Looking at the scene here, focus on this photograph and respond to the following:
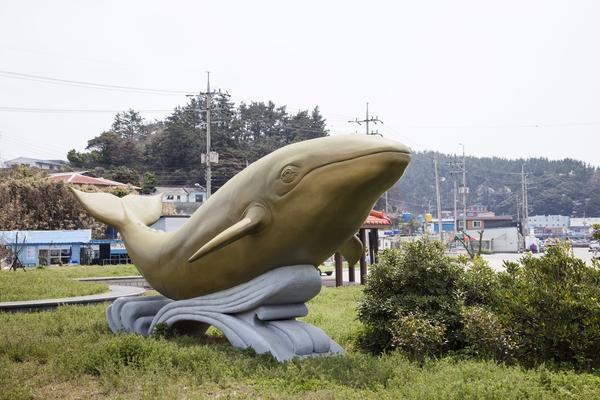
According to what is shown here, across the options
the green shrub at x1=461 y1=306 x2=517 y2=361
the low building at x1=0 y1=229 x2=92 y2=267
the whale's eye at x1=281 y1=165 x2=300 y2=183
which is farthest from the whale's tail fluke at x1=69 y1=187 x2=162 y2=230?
the low building at x1=0 y1=229 x2=92 y2=267

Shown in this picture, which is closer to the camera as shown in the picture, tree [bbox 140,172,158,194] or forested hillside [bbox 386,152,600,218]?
tree [bbox 140,172,158,194]

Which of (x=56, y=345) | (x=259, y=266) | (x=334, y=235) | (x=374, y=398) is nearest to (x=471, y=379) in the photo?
(x=374, y=398)

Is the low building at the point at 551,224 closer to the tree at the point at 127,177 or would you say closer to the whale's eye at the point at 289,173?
the tree at the point at 127,177

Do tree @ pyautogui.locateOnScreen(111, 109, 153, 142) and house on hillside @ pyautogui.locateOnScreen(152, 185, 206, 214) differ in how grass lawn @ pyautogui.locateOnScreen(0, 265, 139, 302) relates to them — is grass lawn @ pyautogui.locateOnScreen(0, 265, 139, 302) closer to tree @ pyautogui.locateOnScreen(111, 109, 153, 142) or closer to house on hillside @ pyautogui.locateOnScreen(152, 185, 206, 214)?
house on hillside @ pyautogui.locateOnScreen(152, 185, 206, 214)

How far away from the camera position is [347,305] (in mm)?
13117

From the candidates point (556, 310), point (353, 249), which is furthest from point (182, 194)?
point (556, 310)

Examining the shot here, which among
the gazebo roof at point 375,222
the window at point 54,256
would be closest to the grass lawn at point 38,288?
the gazebo roof at point 375,222

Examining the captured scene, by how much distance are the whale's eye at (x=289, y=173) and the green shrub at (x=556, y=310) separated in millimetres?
3302

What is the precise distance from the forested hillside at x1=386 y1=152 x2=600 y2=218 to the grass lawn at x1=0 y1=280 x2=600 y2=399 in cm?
9452

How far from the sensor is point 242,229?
656 cm

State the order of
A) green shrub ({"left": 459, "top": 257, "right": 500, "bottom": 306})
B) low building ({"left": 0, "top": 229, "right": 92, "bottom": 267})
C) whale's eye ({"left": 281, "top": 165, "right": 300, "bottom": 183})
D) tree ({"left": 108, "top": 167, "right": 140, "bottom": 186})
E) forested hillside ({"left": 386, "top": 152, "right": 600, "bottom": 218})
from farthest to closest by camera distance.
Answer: forested hillside ({"left": 386, "top": 152, "right": 600, "bottom": 218})
tree ({"left": 108, "top": 167, "right": 140, "bottom": 186})
low building ({"left": 0, "top": 229, "right": 92, "bottom": 267})
green shrub ({"left": 459, "top": 257, "right": 500, "bottom": 306})
whale's eye ({"left": 281, "top": 165, "right": 300, "bottom": 183})

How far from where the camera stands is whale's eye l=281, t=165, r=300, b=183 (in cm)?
661

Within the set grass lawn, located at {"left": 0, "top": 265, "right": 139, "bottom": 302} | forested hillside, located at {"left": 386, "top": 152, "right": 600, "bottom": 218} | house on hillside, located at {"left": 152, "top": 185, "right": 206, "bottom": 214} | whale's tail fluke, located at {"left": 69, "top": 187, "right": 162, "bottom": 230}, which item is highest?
forested hillside, located at {"left": 386, "top": 152, "right": 600, "bottom": 218}

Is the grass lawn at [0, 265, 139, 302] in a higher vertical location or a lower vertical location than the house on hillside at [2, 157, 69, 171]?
lower
